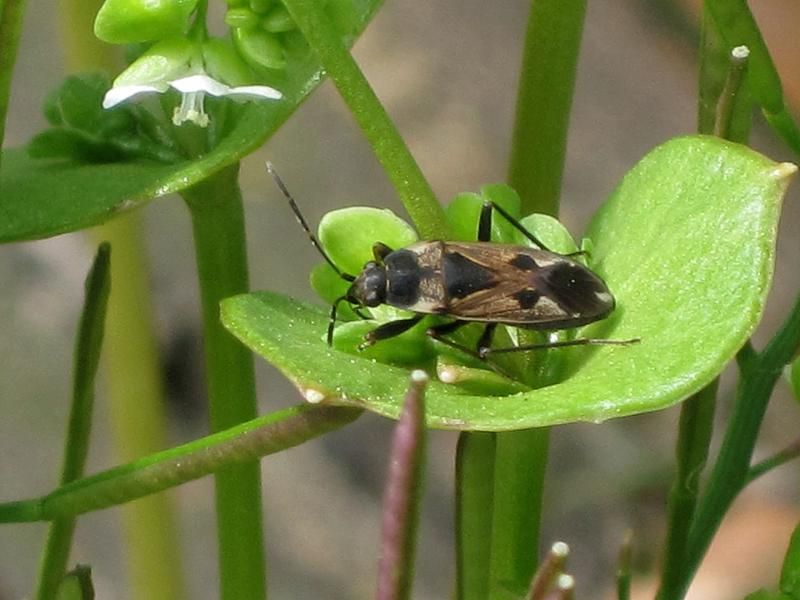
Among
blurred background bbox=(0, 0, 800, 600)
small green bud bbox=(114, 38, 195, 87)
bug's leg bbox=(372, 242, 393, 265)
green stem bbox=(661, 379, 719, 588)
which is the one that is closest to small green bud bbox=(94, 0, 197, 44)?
small green bud bbox=(114, 38, 195, 87)

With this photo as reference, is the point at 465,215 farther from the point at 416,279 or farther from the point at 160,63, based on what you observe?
the point at 160,63

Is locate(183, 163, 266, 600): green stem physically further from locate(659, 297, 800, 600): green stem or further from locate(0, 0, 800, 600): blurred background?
locate(0, 0, 800, 600): blurred background

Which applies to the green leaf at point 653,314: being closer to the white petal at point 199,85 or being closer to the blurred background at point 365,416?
the white petal at point 199,85

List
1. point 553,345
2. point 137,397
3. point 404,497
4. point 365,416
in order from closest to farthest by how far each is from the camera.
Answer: point 404,497 → point 553,345 → point 137,397 → point 365,416

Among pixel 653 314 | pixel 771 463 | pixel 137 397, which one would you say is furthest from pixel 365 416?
pixel 653 314

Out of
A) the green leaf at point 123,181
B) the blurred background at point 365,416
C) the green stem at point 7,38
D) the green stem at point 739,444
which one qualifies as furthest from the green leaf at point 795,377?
the blurred background at point 365,416
